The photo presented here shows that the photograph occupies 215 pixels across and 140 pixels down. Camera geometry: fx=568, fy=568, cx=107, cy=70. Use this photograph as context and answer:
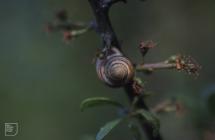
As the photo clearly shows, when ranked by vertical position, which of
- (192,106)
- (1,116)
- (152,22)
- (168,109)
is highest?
(168,109)

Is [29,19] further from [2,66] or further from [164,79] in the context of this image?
[164,79]

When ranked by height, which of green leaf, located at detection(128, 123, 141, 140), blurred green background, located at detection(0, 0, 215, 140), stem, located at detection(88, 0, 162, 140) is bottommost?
blurred green background, located at detection(0, 0, 215, 140)

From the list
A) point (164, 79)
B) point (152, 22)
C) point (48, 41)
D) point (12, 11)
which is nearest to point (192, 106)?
point (164, 79)

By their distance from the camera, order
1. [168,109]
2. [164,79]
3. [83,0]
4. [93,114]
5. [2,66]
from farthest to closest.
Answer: [2,66] < [83,0] < [93,114] < [164,79] < [168,109]

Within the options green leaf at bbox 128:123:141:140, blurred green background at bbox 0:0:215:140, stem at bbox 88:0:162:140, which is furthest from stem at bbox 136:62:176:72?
blurred green background at bbox 0:0:215:140

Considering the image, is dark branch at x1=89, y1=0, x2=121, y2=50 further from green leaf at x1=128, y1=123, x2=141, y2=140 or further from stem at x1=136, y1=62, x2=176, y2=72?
green leaf at x1=128, y1=123, x2=141, y2=140

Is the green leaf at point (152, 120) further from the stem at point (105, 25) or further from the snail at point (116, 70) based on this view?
the snail at point (116, 70)

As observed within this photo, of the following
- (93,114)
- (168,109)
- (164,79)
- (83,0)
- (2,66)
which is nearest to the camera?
(168,109)
